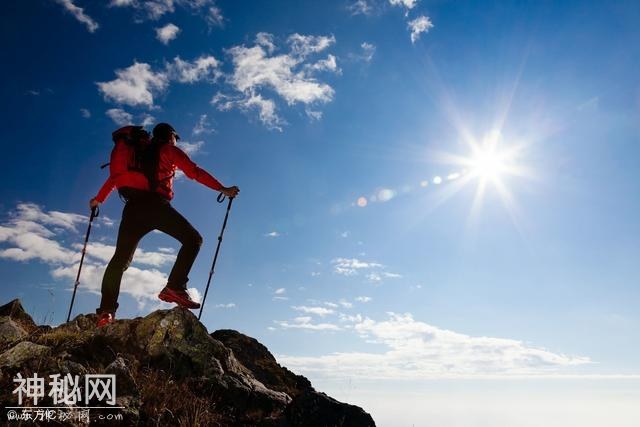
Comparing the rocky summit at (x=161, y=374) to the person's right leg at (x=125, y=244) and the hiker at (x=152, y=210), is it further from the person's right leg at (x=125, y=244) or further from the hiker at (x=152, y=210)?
the person's right leg at (x=125, y=244)

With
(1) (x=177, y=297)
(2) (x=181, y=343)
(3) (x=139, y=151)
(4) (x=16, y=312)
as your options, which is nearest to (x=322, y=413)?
(2) (x=181, y=343)

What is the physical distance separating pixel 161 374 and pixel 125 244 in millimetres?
2517

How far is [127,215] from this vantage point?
8938 millimetres

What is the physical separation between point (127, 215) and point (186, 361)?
2.98 m

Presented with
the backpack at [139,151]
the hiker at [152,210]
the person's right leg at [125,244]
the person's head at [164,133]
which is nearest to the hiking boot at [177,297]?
the hiker at [152,210]

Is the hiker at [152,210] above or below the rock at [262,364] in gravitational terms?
above

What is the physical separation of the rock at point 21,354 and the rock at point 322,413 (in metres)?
4.10

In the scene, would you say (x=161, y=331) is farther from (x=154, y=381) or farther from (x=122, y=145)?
(x=122, y=145)

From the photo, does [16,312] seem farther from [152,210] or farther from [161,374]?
[161,374]

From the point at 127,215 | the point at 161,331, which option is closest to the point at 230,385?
the point at 161,331

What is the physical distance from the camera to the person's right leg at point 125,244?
8.84 m

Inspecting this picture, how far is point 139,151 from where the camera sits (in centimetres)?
891

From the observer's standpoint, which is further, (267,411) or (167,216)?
(167,216)

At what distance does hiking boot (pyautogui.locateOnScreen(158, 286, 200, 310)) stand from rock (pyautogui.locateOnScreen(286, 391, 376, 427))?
3048 mm
